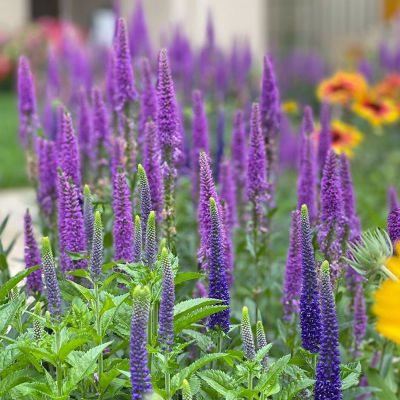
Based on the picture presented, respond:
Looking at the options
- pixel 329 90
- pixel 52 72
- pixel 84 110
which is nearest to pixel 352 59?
pixel 329 90

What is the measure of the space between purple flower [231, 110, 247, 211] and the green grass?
14.9ft

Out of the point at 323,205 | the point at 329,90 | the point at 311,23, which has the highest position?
the point at 323,205

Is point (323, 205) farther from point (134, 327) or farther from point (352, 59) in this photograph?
point (352, 59)

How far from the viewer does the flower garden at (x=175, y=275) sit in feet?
5.14

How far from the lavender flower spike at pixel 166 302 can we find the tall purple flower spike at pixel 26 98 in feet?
5.46

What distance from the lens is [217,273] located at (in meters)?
1.72

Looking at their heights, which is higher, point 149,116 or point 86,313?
point 149,116

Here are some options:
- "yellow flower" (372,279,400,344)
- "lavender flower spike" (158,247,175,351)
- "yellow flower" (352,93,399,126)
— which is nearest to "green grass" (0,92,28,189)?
"yellow flower" (352,93,399,126)

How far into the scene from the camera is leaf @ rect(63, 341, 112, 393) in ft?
5.07

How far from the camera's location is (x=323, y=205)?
202cm

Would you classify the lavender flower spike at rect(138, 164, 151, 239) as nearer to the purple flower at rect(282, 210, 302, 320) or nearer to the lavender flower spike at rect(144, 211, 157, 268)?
the lavender flower spike at rect(144, 211, 157, 268)

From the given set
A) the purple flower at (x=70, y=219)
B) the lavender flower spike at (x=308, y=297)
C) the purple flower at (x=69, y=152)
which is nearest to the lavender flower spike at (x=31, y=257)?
the purple flower at (x=70, y=219)

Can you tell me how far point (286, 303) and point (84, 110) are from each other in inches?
48.1

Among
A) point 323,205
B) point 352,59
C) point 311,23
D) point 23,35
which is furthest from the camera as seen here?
point 311,23
